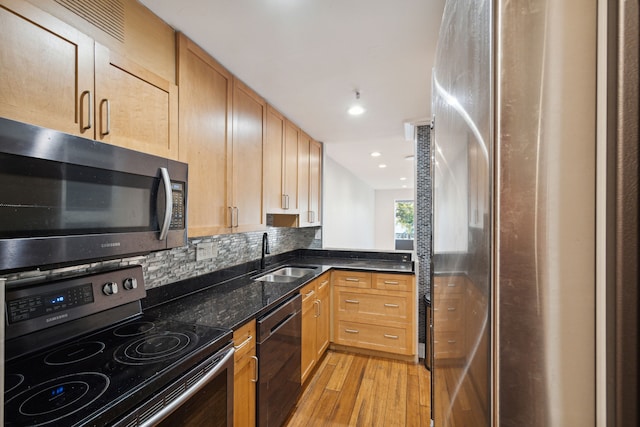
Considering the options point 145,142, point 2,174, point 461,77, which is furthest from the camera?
point 145,142

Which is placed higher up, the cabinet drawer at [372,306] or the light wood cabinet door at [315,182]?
the light wood cabinet door at [315,182]

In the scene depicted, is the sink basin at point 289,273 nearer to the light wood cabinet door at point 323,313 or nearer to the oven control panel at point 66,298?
the light wood cabinet door at point 323,313

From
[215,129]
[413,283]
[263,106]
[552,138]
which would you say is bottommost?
[413,283]

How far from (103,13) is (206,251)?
4.58ft

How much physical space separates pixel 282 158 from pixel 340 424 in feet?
6.97

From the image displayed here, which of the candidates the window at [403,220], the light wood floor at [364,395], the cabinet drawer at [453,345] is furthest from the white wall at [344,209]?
the cabinet drawer at [453,345]

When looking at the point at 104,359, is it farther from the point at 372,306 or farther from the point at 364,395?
the point at 372,306

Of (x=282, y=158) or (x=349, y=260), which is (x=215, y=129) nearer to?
(x=282, y=158)

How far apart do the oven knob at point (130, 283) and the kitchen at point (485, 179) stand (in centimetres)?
11

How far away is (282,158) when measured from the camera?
2.57m

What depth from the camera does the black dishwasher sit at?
1.56 metres

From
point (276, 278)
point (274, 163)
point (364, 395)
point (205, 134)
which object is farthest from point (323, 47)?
point (364, 395)

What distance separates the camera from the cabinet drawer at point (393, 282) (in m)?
2.72

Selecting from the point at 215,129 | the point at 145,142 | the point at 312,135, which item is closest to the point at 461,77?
the point at 145,142
